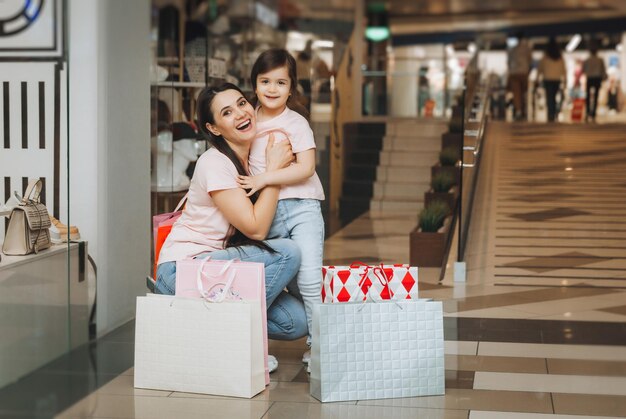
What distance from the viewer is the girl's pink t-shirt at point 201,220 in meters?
3.74

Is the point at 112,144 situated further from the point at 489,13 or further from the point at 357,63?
the point at 489,13

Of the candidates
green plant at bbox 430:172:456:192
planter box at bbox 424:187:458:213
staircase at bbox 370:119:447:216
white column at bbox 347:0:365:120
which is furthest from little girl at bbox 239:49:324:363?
white column at bbox 347:0:365:120

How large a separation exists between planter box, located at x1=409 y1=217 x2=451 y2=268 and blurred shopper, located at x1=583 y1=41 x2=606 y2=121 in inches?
413

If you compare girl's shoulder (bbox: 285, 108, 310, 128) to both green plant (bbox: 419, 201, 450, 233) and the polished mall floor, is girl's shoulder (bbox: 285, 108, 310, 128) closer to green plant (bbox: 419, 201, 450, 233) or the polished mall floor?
the polished mall floor

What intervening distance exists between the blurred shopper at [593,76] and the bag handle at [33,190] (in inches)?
548

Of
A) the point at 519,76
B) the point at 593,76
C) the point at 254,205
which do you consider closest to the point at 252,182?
the point at 254,205

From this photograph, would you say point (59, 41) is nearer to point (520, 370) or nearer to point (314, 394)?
point (314, 394)

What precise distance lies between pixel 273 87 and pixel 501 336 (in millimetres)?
1785

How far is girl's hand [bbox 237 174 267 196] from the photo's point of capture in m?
3.75

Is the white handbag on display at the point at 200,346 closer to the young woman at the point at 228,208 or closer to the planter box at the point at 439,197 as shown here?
the young woman at the point at 228,208

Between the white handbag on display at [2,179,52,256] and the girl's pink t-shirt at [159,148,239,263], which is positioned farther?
the white handbag on display at [2,179,52,256]

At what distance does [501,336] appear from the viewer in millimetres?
4766

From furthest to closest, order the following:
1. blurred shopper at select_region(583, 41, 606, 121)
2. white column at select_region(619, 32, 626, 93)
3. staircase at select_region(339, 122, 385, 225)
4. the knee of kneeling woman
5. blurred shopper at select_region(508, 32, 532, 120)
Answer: white column at select_region(619, 32, 626, 93) < blurred shopper at select_region(508, 32, 532, 120) < blurred shopper at select_region(583, 41, 606, 121) < staircase at select_region(339, 122, 385, 225) < the knee of kneeling woman

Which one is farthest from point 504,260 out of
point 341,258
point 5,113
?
point 5,113
